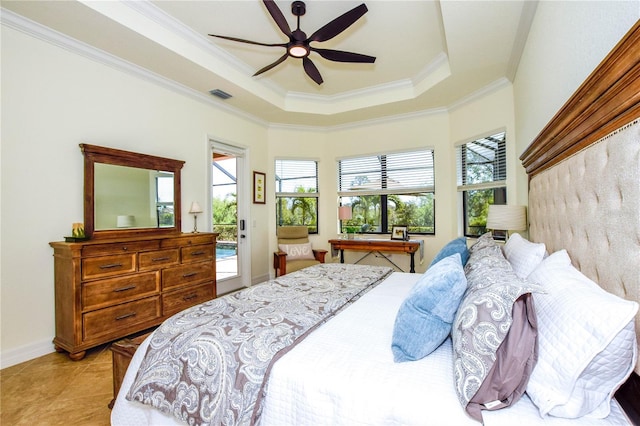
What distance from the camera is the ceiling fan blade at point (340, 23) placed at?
223 centimetres

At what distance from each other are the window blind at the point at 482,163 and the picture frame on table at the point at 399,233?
1.02 meters

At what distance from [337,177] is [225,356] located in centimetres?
437

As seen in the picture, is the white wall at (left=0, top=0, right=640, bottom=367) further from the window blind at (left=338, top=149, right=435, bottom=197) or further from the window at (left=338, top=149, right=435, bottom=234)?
the window at (left=338, top=149, right=435, bottom=234)

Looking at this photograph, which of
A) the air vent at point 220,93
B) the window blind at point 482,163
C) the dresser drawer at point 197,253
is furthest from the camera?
the air vent at point 220,93

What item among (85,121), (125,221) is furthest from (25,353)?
(85,121)

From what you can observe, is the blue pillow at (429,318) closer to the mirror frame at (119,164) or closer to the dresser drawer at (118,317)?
the dresser drawer at (118,317)

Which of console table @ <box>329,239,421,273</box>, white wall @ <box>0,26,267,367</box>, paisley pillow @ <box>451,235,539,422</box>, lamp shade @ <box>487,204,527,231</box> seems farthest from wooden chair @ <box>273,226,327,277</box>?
paisley pillow @ <box>451,235,539,422</box>

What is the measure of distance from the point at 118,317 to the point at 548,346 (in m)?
3.05

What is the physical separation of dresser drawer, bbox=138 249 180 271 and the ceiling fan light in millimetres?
2307

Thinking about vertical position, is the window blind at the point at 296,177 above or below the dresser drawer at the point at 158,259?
above

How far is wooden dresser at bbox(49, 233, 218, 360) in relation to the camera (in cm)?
236

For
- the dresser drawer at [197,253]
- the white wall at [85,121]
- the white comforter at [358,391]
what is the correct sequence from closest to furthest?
1. the white comforter at [358,391]
2. the white wall at [85,121]
3. the dresser drawer at [197,253]

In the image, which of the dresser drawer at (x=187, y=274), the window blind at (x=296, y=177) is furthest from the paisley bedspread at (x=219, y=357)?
the window blind at (x=296, y=177)

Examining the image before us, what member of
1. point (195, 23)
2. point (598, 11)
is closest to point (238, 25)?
point (195, 23)
